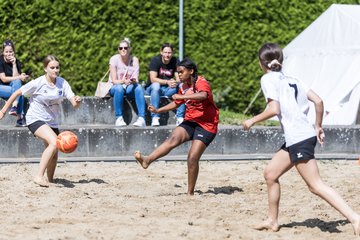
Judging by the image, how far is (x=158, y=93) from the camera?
14352mm

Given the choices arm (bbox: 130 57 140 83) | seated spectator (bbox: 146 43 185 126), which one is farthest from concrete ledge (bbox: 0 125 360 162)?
arm (bbox: 130 57 140 83)

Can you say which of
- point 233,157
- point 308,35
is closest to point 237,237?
point 233,157

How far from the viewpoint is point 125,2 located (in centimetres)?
Result: 1714

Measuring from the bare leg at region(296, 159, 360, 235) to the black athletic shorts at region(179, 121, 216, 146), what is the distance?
253 centimetres

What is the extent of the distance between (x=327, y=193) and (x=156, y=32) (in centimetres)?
1009

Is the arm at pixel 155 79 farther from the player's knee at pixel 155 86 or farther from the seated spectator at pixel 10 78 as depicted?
the seated spectator at pixel 10 78

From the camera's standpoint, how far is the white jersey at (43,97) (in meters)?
10.8

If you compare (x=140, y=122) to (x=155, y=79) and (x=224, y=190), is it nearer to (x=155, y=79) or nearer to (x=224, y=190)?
(x=155, y=79)

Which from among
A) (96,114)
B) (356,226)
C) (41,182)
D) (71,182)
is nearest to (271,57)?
(356,226)

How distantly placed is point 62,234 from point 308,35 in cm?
1063

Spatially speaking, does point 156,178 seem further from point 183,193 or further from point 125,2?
point 125,2

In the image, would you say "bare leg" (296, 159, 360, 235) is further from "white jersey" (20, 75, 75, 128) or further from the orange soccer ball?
"white jersey" (20, 75, 75, 128)

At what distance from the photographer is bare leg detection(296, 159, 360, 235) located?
7723 mm

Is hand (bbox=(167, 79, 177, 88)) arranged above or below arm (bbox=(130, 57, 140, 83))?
below
